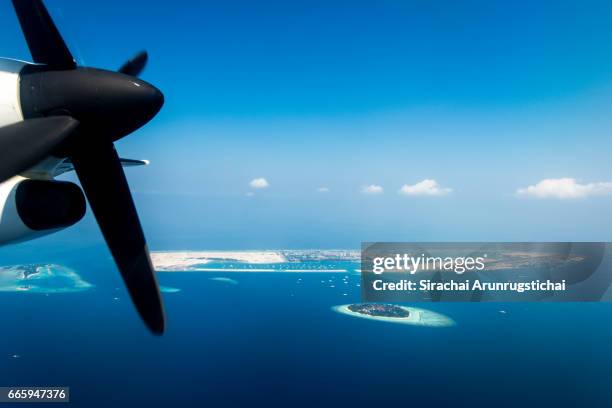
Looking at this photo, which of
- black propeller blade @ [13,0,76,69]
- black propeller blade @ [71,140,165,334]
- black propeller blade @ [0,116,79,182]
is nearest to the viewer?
black propeller blade @ [0,116,79,182]

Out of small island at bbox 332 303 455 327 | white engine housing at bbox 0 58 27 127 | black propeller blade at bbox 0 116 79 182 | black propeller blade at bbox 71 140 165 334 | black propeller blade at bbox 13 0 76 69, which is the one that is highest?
black propeller blade at bbox 13 0 76 69

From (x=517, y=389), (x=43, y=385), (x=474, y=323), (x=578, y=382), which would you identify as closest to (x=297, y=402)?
(x=517, y=389)

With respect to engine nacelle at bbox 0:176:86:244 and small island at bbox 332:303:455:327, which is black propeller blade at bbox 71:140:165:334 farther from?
small island at bbox 332:303:455:327

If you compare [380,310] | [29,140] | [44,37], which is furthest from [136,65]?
[380,310]

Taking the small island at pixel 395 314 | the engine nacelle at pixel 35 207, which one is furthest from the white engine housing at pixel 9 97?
the small island at pixel 395 314

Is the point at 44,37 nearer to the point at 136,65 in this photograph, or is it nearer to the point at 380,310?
the point at 136,65

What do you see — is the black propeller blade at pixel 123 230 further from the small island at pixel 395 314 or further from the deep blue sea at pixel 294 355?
the small island at pixel 395 314

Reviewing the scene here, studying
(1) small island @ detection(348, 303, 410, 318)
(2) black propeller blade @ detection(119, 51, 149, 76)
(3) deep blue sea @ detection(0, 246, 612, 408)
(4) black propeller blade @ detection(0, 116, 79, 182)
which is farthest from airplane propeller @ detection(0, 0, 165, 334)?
(1) small island @ detection(348, 303, 410, 318)

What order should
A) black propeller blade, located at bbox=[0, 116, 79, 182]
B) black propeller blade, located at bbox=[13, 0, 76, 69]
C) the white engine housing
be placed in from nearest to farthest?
black propeller blade, located at bbox=[0, 116, 79, 182] < the white engine housing < black propeller blade, located at bbox=[13, 0, 76, 69]
